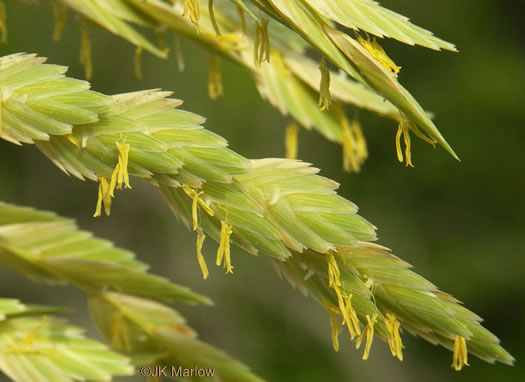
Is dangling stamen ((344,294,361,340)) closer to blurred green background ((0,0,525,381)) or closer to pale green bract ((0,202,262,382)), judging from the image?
pale green bract ((0,202,262,382))

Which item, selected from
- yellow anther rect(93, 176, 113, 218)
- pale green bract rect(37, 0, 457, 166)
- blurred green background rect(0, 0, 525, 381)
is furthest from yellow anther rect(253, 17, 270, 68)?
blurred green background rect(0, 0, 525, 381)

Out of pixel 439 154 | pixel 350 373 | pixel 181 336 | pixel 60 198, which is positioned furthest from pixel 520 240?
pixel 181 336

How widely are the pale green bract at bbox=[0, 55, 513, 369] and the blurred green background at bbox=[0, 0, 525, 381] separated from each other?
232cm

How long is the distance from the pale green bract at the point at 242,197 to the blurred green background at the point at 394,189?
232 centimetres

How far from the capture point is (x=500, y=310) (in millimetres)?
2725

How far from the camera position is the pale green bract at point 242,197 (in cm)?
33

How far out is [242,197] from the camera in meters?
0.34

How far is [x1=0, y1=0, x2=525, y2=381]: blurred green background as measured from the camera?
2699 millimetres

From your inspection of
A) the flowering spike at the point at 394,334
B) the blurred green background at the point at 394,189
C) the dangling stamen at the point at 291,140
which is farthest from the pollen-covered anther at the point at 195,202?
the blurred green background at the point at 394,189

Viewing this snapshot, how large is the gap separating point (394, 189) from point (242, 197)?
2551 millimetres

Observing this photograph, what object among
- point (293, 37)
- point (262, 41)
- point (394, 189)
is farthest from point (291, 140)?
point (394, 189)

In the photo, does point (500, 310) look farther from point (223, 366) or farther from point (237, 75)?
point (223, 366)

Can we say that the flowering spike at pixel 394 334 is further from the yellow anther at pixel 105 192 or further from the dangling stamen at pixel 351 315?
the yellow anther at pixel 105 192

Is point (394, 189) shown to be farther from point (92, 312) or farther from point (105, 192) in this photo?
point (105, 192)
